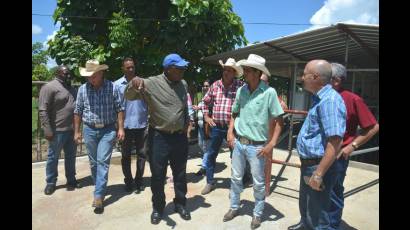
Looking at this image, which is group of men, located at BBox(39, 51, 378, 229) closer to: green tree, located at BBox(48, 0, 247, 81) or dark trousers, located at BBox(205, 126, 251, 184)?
dark trousers, located at BBox(205, 126, 251, 184)

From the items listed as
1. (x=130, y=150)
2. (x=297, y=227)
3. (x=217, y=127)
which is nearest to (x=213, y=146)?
(x=217, y=127)

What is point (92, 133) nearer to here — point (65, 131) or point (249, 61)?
point (65, 131)

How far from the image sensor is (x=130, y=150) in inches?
190

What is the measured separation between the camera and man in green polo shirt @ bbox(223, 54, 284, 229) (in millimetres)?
3516

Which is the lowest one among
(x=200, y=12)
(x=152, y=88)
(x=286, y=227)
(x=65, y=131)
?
(x=286, y=227)

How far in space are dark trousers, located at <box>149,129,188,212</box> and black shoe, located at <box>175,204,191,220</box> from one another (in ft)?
0.83

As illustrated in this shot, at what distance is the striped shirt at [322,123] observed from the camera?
8.47 ft

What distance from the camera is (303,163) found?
294 cm

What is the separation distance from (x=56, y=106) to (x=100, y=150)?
3.43ft

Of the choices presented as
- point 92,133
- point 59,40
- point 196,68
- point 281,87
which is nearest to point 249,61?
point 92,133

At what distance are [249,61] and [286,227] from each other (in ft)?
6.34

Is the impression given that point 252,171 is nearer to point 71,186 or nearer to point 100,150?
point 100,150

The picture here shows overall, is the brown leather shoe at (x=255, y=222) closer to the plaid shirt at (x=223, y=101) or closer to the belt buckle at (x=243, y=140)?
the belt buckle at (x=243, y=140)
